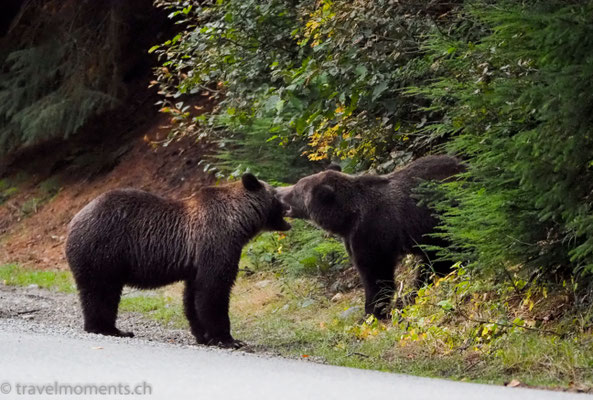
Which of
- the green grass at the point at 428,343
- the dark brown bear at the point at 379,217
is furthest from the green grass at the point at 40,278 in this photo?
the dark brown bear at the point at 379,217

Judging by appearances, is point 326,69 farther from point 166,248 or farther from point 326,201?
point 166,248

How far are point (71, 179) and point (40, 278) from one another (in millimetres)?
6126

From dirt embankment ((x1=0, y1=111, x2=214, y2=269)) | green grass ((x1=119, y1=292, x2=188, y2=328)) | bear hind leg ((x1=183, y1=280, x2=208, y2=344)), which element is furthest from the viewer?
dirt embankment ((x1=0, y1=111, x2=214, y2=269))

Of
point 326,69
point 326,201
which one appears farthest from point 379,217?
point 326,69

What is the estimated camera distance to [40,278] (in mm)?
17562

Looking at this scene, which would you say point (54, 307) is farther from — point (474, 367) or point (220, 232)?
point (474, 367)

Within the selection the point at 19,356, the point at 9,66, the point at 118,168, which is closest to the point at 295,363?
the point at 19,356

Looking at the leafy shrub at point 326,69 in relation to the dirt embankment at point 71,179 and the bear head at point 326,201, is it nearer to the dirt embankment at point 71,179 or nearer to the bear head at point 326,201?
the bear head at point 326,201

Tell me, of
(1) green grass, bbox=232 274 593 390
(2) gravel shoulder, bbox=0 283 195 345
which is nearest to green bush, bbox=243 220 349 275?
(1) green grass, bbox=232 274 593 390

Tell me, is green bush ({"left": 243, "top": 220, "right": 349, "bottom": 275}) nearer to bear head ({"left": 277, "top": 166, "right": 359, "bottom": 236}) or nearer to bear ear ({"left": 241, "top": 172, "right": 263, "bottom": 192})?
bear head ({"left": 277, "top": 166, "right": 359, "bottom": 236})

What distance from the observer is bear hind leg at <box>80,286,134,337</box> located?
10375mm

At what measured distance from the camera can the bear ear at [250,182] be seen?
36.3 ft

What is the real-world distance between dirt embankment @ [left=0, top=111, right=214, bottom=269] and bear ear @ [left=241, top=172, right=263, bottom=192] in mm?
9085

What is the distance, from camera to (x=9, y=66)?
24.3 meters
